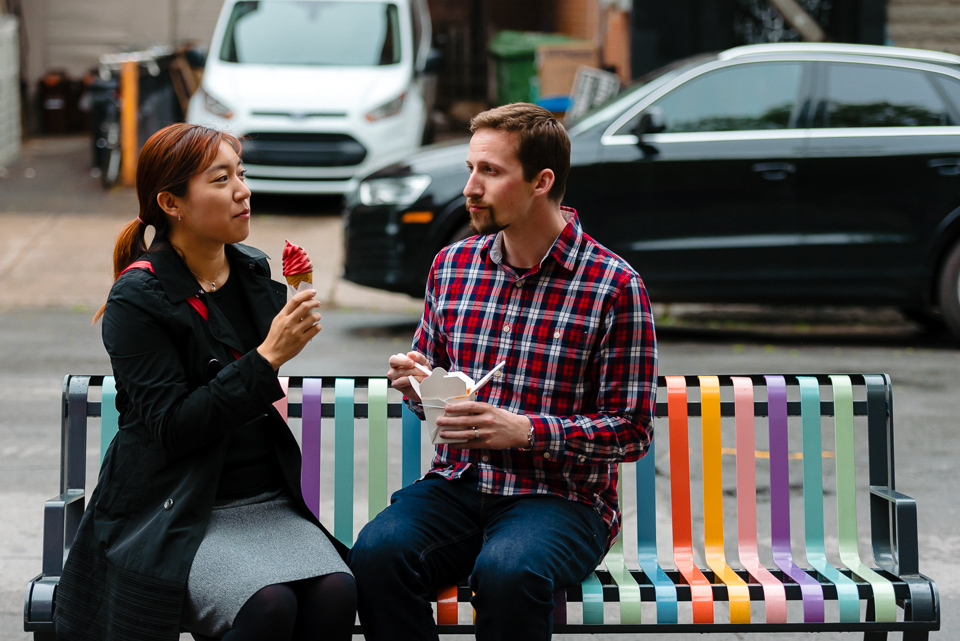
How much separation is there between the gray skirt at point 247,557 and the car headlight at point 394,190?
539 cm

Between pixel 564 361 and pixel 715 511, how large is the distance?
833 mm

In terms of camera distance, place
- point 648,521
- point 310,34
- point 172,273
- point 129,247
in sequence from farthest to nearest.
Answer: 1. point 310,34
2. point 648,521
3. point 129,247
4. point 172,273

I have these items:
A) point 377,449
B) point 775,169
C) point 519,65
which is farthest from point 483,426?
point 519,65

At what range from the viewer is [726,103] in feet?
28.0

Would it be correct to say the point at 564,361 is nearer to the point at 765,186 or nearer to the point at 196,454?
the point at 196,454

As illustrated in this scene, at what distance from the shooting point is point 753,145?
27.6 feet

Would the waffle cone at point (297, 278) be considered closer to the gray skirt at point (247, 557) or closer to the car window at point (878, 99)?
the gray skirt at point (247, 557)

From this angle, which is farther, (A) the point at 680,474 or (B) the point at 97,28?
(B) the point at 97,28

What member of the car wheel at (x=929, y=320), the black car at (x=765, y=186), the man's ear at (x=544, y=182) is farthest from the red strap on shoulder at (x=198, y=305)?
the car wheel at (x=929, y=320)

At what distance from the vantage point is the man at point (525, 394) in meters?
3.06

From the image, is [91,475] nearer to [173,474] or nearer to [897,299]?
[173,474]

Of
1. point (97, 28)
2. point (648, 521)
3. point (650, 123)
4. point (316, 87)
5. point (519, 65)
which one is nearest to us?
point (648, 521)

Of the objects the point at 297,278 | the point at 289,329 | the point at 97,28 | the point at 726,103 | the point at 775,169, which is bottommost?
the point at 775,169

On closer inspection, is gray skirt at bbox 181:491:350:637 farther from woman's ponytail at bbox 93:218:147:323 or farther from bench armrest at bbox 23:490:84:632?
woman's ponytail at bbox 93:218:147:323
